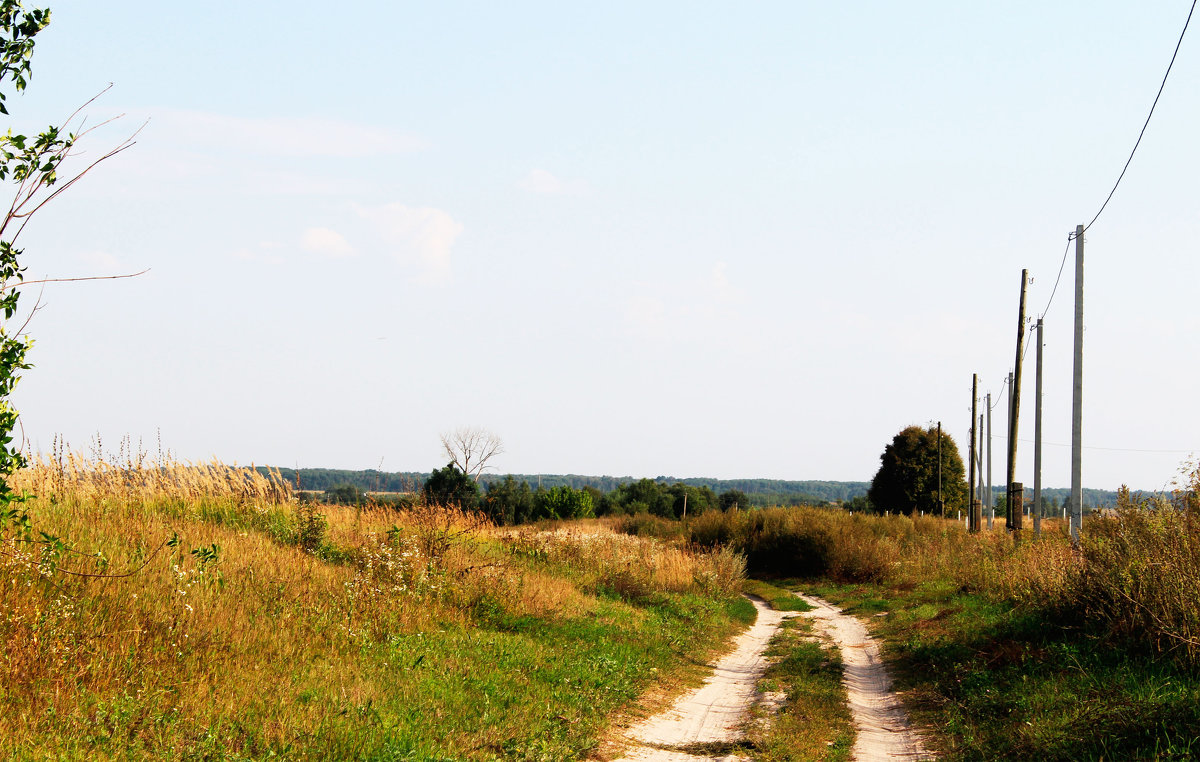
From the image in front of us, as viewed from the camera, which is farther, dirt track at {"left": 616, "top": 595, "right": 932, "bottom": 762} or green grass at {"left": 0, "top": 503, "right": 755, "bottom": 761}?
dirt track at {"left": 616, "top": 595, "right": 932, "bottom": 762}

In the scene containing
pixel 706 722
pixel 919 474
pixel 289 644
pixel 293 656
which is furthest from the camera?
pixel 919 474

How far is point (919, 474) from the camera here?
53938 millimetres

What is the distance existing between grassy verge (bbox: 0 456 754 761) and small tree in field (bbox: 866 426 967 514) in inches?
1668

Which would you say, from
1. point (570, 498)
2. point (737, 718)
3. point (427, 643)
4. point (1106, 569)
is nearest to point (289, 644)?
point (427, 643)

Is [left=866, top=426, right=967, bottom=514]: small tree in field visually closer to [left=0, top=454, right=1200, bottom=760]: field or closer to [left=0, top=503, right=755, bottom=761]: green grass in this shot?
[left=0, top=454, right=1200, bottom=760]: field

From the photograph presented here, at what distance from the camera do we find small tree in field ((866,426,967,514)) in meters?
53.8

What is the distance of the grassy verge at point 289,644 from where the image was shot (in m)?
6.26

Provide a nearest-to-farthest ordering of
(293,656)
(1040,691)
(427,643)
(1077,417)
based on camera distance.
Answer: (293,656) < (1040,691) < (427,643) < (1077,417)

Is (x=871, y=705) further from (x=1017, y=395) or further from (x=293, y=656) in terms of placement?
(x=1017, y=395)

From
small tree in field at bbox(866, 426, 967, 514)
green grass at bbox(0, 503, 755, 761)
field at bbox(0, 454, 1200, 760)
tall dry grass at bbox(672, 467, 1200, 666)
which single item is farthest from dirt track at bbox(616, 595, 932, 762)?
small tree in field at bbox(866, 426, 967, 514)

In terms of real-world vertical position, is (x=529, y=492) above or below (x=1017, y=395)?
below

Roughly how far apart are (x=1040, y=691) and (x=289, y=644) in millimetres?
7920

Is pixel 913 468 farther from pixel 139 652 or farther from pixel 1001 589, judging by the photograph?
pixel 139 652

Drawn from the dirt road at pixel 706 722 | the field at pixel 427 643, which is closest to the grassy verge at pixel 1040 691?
the field at pixel 427 643
